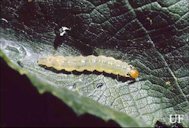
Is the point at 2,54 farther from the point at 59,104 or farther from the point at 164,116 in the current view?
the point at 164,116

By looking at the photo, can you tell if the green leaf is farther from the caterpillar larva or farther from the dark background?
the dark background

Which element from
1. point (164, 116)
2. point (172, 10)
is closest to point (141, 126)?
point (164, 116)

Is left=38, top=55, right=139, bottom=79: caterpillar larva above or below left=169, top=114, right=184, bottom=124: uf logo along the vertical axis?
above

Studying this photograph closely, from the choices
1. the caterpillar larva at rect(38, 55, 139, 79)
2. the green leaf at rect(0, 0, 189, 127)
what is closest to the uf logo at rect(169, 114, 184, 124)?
the green leaf at rect(0, 0, 189, 127)

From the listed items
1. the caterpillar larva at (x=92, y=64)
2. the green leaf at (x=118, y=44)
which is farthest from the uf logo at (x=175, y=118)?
the caterpillar larva at (x=92, y=64)

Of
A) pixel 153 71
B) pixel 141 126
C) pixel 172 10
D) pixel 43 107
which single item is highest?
pixel 172 10

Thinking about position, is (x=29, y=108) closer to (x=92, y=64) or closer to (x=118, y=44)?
(x=92, y=64)

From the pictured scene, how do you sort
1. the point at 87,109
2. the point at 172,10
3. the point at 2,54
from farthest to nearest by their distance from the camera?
the point at 172,10 → the point at 2,54 → the point at 87,109
